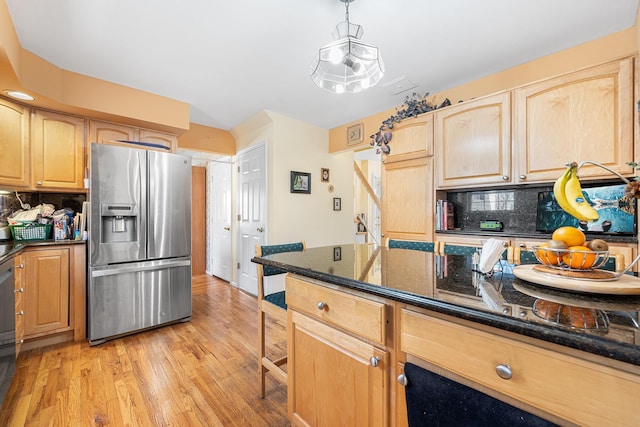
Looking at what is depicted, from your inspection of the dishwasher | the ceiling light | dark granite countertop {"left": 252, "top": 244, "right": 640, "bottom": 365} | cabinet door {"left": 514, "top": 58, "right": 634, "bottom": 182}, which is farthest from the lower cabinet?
cabinet door {"left": 514, "top": 58, "right": 634, "bottom": 182}

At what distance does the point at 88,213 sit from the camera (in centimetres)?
252

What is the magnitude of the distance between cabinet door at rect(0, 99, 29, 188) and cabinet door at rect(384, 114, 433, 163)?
3.41 metres

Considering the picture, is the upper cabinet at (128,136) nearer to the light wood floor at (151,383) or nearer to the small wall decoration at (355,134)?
the light wood floor at (151,383)

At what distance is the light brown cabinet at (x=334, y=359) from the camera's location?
35.5 inches

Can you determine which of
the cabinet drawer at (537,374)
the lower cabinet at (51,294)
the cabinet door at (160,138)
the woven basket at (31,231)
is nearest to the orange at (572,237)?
the cabinet drawer at (537,374)

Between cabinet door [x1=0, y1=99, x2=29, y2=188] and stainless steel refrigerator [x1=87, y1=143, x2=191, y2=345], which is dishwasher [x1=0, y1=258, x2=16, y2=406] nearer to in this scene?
stainless steel refrigerator [x1=87, y1=143, x2=191, y2=345]

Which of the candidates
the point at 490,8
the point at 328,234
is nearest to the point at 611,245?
the point at 490,8

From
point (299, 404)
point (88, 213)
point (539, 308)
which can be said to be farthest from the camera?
point (88, 213)

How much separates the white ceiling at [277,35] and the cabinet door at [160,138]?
18.0 inches

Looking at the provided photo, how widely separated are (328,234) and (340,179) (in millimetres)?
891

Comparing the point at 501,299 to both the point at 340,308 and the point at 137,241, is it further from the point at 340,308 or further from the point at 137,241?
the point at 137,241

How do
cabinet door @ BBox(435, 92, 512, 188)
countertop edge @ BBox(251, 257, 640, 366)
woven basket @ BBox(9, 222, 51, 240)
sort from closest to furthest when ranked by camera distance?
countertop edge @ BBox(251, 257, 640, 366) < cabinet door @ BBox(435, 92, 512, 188) < woven basket @ BBox(9, 222, 51, 240)

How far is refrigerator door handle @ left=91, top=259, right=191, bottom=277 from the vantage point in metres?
2.47

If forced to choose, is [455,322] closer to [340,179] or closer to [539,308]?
[539,308]
